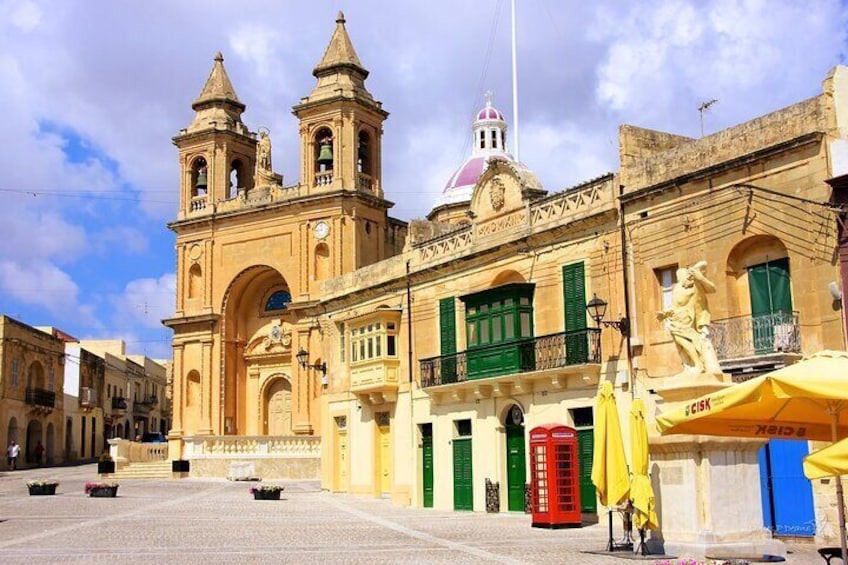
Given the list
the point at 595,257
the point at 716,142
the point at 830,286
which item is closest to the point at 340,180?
the point at 595,257

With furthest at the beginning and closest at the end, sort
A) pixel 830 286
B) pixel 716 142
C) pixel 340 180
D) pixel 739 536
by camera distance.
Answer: pixel 340 180 < pixel 716 142 < pixel 830 286 < pixel 739 536

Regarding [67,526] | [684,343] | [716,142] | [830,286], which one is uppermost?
[716,142]

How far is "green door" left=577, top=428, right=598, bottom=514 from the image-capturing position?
22.5 meters

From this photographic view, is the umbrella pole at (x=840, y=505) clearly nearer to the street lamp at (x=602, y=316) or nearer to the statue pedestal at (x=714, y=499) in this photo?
the statue pedestal at (x=714, y=499)

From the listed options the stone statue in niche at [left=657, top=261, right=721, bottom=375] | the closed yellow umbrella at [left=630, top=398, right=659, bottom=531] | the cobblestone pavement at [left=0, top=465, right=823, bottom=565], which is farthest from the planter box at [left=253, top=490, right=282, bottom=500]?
the stone statue in niche at [left=657, top=261, right=721, bottom=375]

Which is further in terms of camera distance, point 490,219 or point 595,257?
point 490,219

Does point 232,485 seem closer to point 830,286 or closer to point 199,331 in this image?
point 199,331

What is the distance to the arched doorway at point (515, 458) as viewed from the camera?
2483cm

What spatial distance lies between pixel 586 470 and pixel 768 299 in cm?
590

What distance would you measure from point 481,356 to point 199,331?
26.1 meters

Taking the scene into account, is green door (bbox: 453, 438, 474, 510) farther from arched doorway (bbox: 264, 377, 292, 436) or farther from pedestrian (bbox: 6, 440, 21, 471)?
pedestrian (bbox: 6, 440, 21, 471)

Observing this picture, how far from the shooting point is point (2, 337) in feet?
169

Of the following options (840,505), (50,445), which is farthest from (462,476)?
(50,445)

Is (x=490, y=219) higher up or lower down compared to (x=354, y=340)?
higher up
